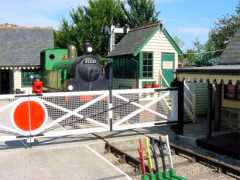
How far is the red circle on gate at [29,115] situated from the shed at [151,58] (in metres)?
9.81

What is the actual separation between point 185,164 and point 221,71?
2406 millimetres

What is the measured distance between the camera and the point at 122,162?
8320mm

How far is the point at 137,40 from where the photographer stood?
63.6 ft

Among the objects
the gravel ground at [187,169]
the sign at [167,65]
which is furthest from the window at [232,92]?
the sign at [167,65]

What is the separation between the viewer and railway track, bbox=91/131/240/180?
7.23 meters

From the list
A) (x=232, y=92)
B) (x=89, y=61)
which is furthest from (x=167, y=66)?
(x=232, y=92)

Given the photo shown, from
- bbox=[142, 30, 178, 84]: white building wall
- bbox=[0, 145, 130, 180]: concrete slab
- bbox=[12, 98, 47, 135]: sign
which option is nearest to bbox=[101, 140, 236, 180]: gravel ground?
bbox=[0, 145, 130, 180]: concrete slab

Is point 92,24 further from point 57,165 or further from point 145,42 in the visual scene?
point 57,165

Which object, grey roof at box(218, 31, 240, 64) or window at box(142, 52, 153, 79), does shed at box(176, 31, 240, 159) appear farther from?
window at box(142, 52, 153, 79)

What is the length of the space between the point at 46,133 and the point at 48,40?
22.5 m

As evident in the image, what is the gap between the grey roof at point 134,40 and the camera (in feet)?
61.1

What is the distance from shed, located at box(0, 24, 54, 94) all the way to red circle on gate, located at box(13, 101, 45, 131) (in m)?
16.4

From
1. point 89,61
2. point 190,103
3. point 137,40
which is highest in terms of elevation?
point 137,40

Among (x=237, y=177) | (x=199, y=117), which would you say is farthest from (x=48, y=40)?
(x=237, y=177)
